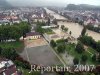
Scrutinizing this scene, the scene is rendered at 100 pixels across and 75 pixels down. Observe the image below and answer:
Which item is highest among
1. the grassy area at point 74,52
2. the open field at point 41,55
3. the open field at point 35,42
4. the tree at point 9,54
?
the tree at point 9,54

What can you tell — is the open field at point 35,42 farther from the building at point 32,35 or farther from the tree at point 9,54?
the tree at point 9,54

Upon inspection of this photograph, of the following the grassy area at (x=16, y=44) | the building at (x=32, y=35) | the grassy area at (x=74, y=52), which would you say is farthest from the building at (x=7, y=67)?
the building at (x=32, y=35)

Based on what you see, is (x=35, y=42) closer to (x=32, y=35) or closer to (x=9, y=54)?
(x=32, y=35)

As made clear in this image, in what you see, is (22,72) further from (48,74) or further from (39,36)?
(39,36)

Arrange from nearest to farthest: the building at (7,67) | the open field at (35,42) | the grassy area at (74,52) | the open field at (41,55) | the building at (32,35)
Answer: the building at (7,67), the open field at (41,55), the grassy area at (74,52), the open field at (35,42), the building at (32,35)

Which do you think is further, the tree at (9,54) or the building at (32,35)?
→ the building at (32,35)

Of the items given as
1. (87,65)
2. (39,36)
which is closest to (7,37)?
(39,36)

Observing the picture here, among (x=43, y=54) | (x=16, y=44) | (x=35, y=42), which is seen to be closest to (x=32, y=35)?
(x=35, y=42)
